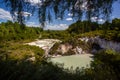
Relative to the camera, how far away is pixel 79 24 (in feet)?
9.68

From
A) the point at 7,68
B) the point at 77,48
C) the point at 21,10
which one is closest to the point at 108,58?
the point at 7,68

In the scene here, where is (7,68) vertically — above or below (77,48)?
above

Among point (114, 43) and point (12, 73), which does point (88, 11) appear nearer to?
point (12, 73)

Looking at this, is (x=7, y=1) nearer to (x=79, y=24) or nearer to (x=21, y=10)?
(x=21, y=10)

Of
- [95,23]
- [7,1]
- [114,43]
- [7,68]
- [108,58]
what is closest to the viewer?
[7,1]

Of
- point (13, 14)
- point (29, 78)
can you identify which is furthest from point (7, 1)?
point (29, 78)

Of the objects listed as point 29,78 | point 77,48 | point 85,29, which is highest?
point 85,29

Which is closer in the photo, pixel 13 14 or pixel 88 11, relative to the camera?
pixel 13 14

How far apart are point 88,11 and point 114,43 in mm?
30211

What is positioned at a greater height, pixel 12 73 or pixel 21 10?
pixel 21 10

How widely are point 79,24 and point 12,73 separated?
4.15ft

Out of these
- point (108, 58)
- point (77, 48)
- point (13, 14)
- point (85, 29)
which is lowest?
point (77, 48)

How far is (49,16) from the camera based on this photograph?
283 cm

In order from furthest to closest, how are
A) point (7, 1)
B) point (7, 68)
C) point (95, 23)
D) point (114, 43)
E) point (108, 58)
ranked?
point (114, 43) → point (108, 58) → point (7, 68) → point (95, 23) → point (7, 1)
